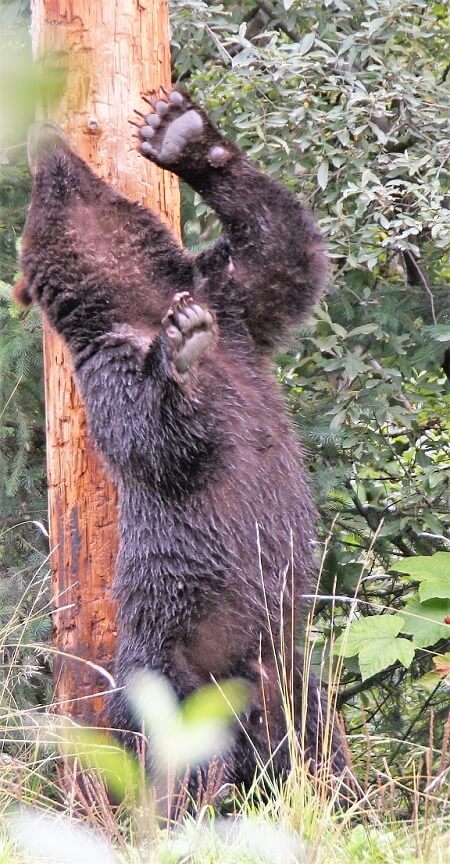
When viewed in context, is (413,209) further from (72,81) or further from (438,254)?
(72,81)

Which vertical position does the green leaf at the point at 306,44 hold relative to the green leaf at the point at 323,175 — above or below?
above

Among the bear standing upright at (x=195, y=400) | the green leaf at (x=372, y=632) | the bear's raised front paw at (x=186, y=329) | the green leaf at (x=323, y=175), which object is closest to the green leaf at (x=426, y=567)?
the green leaf at (x=372, y=632)

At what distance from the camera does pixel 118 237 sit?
11.7ft

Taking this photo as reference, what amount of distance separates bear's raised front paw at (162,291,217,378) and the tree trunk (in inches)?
29.0

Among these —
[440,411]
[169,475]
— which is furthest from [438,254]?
[169,475]

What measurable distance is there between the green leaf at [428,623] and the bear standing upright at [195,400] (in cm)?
57

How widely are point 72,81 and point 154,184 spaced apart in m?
3.19

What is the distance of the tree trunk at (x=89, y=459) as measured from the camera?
11.4 feet

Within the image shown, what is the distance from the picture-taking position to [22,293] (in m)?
3.66

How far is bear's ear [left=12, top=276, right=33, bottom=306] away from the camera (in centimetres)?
363

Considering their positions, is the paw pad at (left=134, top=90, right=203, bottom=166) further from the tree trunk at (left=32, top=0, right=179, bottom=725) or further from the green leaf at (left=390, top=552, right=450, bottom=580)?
the green leaf at (left=390, top=552, right=450, bottom=580)

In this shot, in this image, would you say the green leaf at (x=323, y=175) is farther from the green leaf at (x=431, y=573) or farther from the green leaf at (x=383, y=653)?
the green leaf at (x=383, y=653)

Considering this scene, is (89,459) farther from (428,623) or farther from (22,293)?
(428,623)

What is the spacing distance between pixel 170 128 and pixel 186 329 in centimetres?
92
